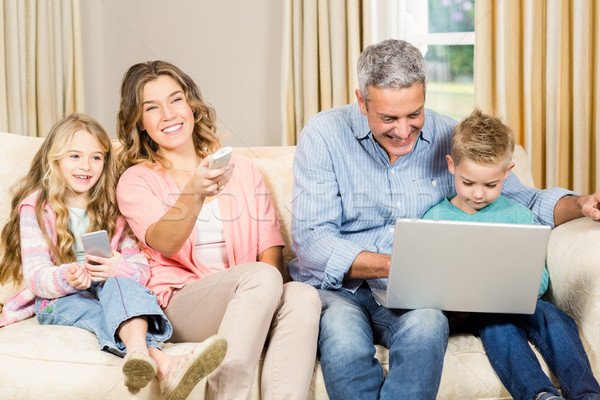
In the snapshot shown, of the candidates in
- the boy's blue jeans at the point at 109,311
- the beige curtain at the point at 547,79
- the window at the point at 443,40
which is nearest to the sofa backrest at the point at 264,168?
the boy's blue jeans at the point at 109,311

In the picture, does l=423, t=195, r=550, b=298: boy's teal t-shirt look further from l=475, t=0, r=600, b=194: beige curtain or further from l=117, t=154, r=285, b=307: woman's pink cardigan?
l=475, t=0, r=600, b=194: beige curtain

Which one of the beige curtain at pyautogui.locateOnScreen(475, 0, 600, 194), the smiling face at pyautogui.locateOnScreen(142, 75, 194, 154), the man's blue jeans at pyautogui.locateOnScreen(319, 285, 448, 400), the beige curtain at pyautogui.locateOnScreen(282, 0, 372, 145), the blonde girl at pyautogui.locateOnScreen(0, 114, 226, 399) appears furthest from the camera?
the beige curtain at pyautogui.locateOnScreen(282, 0, 372, 145)

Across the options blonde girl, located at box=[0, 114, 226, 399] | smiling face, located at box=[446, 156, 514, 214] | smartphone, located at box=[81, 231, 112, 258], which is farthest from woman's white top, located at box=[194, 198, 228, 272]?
smiling face, located at box=[446, 156, 514, 214]

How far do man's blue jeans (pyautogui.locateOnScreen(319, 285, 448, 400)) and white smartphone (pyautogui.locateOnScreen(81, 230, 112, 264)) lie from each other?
49cm

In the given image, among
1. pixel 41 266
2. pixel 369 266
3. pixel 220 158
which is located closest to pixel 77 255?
pixel 41 266

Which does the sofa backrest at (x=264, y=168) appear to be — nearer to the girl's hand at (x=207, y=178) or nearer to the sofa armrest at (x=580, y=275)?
the sofa armrest at (x=580, y=275)

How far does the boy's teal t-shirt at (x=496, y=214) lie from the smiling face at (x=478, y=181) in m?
0.02

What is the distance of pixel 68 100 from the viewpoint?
8.54 ft

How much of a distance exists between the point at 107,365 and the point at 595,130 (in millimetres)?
1978

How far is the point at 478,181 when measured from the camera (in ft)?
4.94

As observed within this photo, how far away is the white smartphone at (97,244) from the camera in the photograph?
54.2 inches

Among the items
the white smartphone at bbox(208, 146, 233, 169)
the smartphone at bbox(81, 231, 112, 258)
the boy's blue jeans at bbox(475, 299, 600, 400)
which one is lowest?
the boy's blue jeans at bbox(475, 299, 600, 400)

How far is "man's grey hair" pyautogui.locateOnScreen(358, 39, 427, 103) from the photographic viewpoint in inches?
58.3

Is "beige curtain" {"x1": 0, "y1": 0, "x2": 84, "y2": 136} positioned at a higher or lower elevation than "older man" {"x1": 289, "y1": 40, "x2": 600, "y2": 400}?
higher
